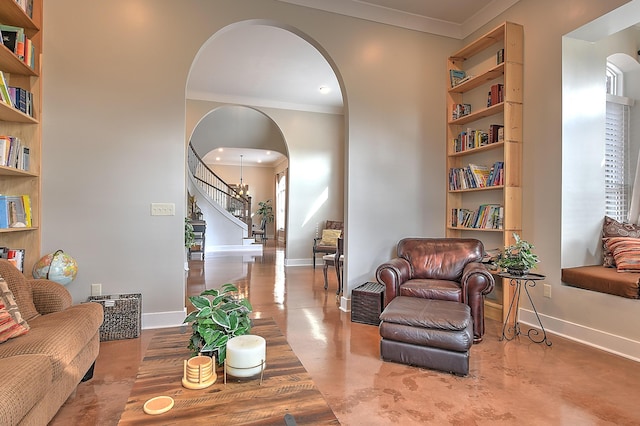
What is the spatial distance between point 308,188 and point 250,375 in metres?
6.40

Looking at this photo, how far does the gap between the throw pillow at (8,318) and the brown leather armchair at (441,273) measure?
2687 mm

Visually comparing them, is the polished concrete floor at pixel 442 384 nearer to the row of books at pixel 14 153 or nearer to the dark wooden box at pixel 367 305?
the dark wooden box at pixel 367 305

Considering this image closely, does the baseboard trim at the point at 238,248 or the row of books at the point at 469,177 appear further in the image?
the baseboard trim at the point at 238,248

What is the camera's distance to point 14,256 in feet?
9.32

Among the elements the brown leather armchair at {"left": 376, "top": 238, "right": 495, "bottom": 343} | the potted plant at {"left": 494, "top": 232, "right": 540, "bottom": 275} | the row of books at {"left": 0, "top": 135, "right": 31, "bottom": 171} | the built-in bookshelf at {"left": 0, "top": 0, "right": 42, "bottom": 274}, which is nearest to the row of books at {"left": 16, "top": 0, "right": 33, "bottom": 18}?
the built-in bookshelf at {"left": 0, "top": 0, "right": 42, "bottom": 274}

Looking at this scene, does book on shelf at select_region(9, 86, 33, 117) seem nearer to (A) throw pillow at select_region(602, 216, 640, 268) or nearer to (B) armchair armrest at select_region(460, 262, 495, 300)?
(B) armchair armrest at select_region(460, 262, 495, 300)

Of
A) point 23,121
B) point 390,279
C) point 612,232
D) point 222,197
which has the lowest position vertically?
point 390,279

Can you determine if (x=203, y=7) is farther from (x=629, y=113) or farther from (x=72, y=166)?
(x=629, y=113)

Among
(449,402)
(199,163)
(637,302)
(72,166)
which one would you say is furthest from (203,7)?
(199,163)

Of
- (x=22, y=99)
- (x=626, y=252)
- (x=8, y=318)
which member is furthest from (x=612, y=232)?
(x=22, y=99)

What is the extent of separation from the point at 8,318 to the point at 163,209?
5.67 feet

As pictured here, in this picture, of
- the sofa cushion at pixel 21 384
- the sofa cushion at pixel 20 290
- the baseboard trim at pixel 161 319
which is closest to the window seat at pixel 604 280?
the baseboard trim at pixel 161 319

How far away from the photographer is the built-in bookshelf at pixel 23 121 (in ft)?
9.07

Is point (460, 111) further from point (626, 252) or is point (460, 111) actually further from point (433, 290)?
point (433, 290)
